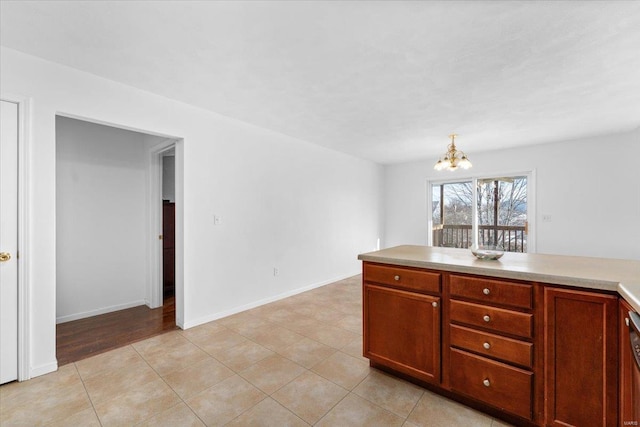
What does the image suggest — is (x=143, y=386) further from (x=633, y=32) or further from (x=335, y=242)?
(x=633, y=32)

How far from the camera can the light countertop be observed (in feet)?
4.25

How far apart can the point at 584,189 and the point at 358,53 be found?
459cm

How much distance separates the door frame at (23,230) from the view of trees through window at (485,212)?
6080 mm

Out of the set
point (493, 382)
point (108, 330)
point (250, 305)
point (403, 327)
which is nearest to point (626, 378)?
point (493, 382)

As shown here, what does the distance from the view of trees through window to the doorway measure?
16.8 ft

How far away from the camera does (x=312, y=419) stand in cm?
167

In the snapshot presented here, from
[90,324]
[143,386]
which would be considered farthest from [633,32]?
[90,324]

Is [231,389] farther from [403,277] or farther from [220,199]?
[220,199]

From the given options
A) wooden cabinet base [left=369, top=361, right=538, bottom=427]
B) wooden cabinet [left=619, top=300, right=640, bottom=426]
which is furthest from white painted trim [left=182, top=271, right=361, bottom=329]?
wooden cabinet [left=619, top=300, right=640, bottom=426]

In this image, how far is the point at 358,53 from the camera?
2.06 m

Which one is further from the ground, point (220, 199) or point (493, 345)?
point (220, 199)

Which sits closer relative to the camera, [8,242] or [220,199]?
[8,242]

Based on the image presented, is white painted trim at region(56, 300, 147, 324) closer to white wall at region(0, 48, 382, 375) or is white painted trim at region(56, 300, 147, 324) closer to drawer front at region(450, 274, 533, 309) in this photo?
white wall at region(0, 48, 382, 375)

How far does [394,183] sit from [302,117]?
12.0 ft
